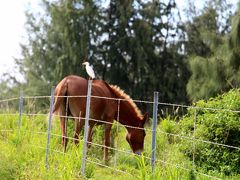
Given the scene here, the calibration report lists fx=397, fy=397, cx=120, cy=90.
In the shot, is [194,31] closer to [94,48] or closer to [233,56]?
[94,48]

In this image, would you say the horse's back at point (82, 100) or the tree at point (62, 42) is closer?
the horse's back at point (82, 100)

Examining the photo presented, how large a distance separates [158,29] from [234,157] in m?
17.1

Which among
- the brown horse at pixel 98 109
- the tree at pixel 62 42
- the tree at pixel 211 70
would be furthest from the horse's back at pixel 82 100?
the tree at pixel 62 42

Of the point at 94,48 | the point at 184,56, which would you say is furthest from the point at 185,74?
the point at 94,48

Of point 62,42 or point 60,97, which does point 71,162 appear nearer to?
point 60,97

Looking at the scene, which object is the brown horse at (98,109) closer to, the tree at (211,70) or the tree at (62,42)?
the tree at (211,70)

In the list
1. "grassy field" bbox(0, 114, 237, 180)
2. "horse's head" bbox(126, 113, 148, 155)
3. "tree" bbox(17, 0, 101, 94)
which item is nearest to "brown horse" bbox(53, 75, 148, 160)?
"horse's head" bbox(126, 113, 148, 155)

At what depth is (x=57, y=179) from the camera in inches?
162

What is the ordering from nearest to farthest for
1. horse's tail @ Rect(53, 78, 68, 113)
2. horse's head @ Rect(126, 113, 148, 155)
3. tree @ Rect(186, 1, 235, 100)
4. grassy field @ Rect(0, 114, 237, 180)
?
grassy field @ Rect(0, 114, 237, 180), horse's tail @ Rect(53, 78, 68, 113), horse's head @ Rect(126, 113, 148, 155), tree @ Rect(186, 1, 235, 100)

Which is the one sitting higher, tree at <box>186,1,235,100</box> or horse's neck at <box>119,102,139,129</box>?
tree at <box>186,1,235,100</box>

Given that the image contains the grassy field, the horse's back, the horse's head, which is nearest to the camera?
the grassy field

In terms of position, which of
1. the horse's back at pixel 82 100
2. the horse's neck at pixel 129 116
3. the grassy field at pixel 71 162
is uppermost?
the horse's back at pixel 82 100

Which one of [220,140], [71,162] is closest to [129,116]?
[220,140]

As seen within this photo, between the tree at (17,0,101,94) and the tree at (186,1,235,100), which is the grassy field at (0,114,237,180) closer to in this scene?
the tree at (186,1,235,100)
